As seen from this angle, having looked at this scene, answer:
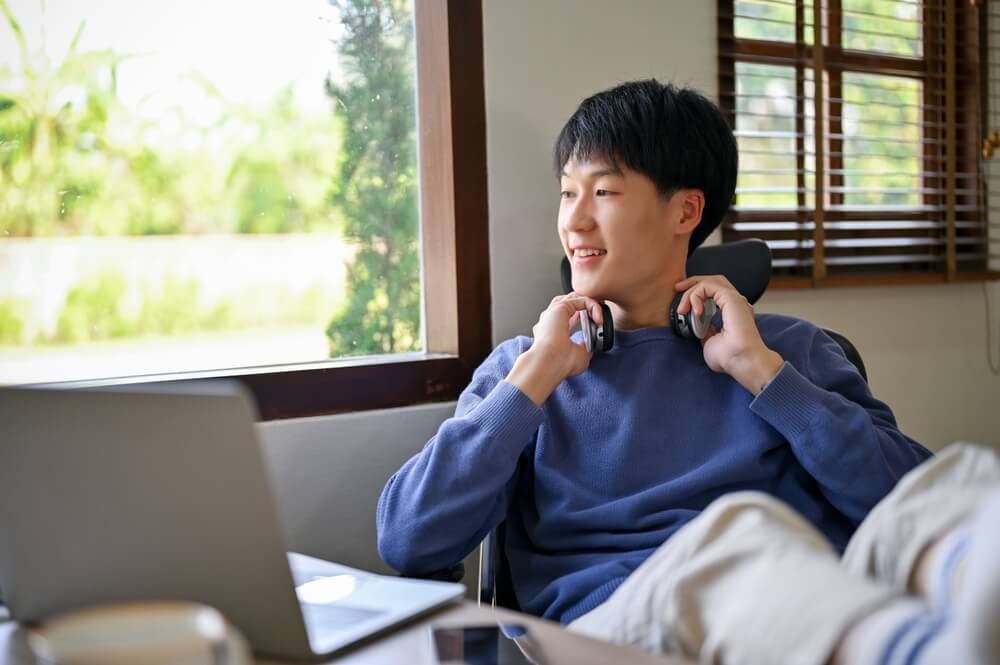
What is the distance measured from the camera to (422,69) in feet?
6.91

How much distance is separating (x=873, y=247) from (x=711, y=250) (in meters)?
1.16

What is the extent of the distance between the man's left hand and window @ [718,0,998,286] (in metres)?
0.93

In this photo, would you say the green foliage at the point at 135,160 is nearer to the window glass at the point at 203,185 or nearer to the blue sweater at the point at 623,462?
the window glass at the point at 203,185

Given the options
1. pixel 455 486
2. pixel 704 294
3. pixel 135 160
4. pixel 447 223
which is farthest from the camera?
pixel 447 223

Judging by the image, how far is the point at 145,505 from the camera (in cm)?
77

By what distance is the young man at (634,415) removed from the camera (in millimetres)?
1491

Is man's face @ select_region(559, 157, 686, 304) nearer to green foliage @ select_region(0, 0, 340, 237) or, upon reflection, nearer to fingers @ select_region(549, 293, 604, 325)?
fingers @ select_region(549, 293, 604, 325)

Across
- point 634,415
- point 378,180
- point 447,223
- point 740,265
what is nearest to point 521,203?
point 447,223

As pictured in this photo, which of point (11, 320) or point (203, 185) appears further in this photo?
point (203, 185)

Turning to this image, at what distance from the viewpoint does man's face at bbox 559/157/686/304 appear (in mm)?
1666

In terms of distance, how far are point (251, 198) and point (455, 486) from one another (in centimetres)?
78

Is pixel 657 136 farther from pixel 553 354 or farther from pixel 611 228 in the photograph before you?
pixel 553 354

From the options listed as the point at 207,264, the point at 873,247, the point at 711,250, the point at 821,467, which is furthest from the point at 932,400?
the point at 207,264

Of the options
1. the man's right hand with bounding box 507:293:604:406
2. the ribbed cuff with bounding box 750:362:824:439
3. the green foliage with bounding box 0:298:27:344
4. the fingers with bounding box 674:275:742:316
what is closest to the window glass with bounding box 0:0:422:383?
the green foliage with bounding box 0:298:27:344
